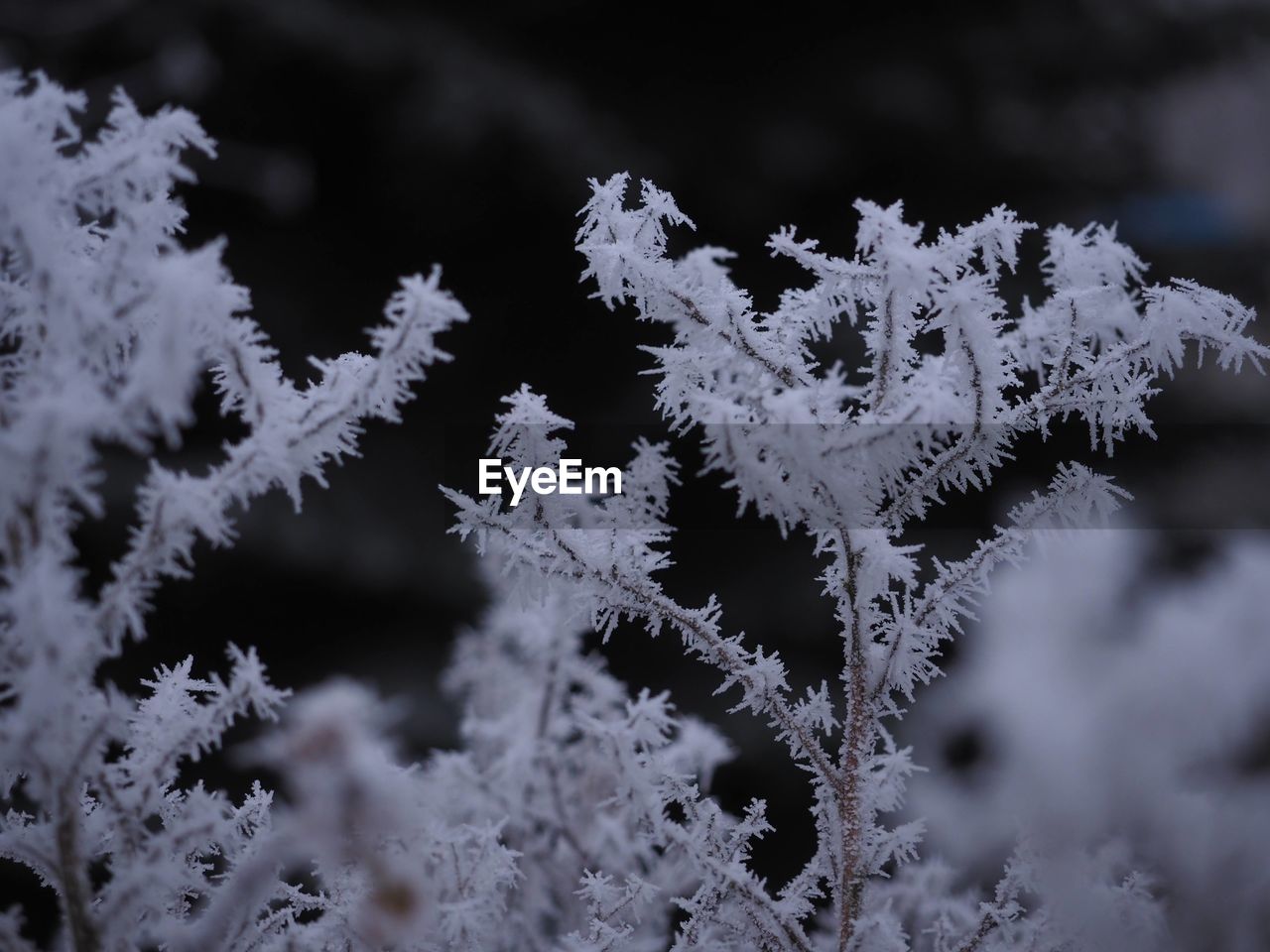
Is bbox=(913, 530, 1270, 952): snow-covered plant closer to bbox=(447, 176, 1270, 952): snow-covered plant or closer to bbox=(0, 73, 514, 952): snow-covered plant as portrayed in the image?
bbox=(447, 176, 1270, 952): snow-covered plant

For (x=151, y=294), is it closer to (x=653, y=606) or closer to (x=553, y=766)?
(x=653, y=606)

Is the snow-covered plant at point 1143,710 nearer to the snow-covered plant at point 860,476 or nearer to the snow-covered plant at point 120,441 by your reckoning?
the snow-covered plant at point 860,476

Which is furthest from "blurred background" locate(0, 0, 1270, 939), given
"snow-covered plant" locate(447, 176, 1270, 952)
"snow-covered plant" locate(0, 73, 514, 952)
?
"snow-covered plant" locate(0, 73, 514, 952)

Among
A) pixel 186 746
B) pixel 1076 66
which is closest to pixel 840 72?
pixel 1076 66

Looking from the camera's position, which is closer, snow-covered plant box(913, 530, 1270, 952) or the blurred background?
snow-covered plant box(913, 530, 1270, 952)

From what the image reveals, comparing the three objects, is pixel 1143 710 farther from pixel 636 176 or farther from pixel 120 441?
pixel 636 176

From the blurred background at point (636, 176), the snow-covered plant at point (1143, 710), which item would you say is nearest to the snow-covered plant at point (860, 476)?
the snow-covered plant at point (1143, 710)

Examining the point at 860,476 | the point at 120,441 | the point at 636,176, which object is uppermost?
the point at 636,176

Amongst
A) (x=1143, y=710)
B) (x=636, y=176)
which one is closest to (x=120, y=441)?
Result: (x=1143, y=710)
